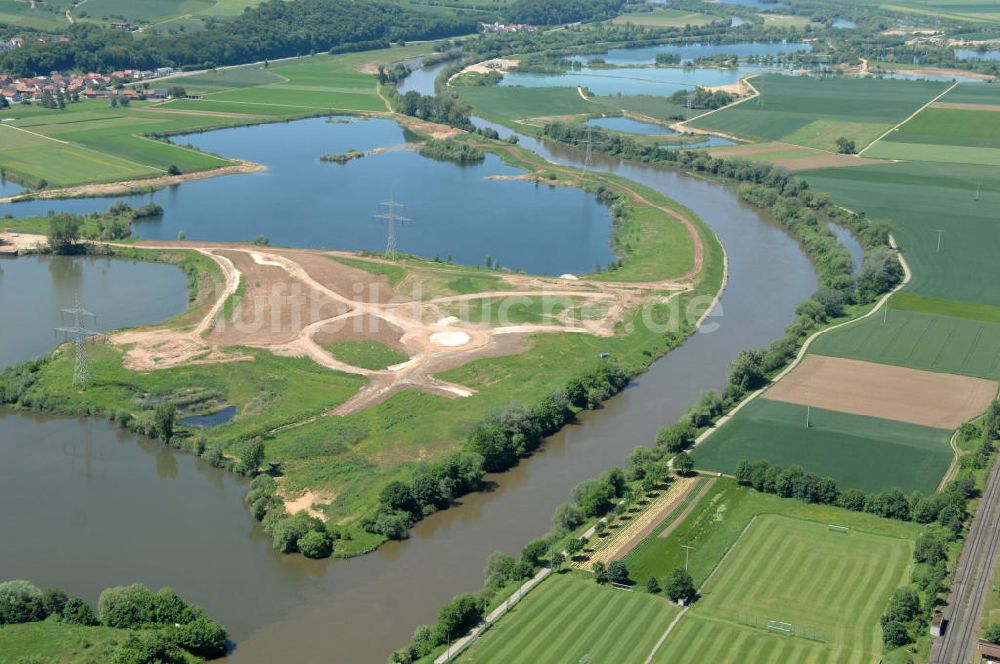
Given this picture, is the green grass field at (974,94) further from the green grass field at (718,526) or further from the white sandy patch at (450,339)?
the green grass field at (718,526)

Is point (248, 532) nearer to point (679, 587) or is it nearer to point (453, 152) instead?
point (679, 587)

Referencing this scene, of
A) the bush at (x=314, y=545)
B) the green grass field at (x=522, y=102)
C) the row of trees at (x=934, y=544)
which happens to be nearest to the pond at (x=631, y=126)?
the green grass field at (x=522, y=102)

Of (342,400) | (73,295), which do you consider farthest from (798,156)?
(73,295)

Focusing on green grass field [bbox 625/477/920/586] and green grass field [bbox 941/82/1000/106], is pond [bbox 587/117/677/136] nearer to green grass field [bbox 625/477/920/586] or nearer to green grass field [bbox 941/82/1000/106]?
green grass field [bbox 941/82/1000/106]

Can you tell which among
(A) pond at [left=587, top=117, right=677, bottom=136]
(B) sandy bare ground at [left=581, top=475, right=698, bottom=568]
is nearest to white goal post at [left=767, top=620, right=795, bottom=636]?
(B) sandy bare ground at [left=581, top=475, right=698, bottom=568]

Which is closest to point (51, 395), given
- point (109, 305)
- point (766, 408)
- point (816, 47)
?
point (109, 305)

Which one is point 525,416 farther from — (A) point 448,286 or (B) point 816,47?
(B) point 816,47
